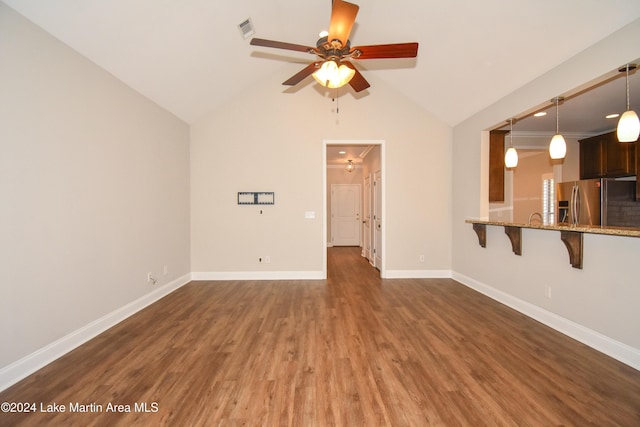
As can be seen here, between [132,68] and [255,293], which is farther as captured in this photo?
[255,293]

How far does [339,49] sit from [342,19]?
10.9 inches

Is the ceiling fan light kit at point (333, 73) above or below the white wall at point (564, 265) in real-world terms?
above

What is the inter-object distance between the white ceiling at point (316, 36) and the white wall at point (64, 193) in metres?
0.29

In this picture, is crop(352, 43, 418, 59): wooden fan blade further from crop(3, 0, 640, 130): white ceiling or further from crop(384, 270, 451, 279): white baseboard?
crop(384, 270, 451, 279): white baseboard

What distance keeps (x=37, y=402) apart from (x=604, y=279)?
453 centimetres

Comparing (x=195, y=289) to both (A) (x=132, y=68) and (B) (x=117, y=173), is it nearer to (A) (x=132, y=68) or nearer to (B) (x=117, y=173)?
(B) (x=117, y=173)

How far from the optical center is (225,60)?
12.0 ft

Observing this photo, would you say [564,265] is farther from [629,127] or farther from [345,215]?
[345,215]

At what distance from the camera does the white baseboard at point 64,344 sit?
187 cm

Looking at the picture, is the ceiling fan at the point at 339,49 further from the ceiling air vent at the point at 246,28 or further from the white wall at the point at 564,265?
the white wall at the point at 564,265

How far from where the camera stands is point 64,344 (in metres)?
2.27

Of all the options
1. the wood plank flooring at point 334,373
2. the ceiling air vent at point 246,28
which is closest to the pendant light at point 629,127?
the wood plank flooring at point 334,373

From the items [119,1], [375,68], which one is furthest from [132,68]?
[375,68]

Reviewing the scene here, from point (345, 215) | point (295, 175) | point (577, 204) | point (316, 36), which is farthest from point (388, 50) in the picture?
point (345, 215)
